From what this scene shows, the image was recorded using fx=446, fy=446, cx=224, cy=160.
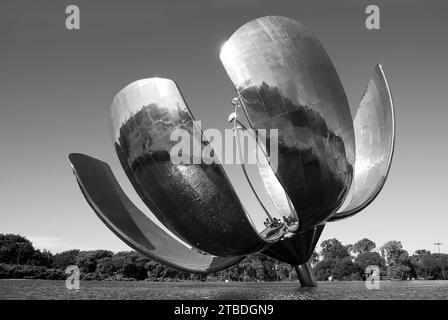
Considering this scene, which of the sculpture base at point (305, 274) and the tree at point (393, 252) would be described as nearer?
the sculpture base at point (305, 274)

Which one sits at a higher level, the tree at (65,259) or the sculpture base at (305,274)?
the sculpture base at (305,274)

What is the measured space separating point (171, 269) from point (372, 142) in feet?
110

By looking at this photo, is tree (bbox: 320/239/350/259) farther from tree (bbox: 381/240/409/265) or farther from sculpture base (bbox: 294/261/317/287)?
sculpture base (bbox: 294/261/317/287)

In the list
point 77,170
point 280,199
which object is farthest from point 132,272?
point 77,170

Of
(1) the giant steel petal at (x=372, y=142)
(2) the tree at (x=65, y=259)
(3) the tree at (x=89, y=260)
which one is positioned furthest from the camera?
(2) the tree at (x=65, y=259)

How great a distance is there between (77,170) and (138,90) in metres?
3.13

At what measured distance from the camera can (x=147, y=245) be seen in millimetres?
13070

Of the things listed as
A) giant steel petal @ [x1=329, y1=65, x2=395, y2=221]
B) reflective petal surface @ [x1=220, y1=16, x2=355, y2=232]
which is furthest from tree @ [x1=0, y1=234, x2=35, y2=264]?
reflective petal surface @ [x1=220, y1=16, x2=355, y2=232]

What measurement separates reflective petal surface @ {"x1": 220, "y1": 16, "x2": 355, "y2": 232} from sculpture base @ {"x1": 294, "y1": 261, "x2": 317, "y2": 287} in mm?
5014

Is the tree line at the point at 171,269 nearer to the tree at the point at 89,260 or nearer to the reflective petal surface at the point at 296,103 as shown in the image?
the tree at the point at 89,260

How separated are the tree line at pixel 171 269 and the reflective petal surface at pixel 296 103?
1284 inches

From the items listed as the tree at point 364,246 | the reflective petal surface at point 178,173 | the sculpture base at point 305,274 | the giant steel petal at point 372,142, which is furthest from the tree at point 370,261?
the reflective petal surface at point 178,173

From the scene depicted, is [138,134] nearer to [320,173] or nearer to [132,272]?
[320,173]

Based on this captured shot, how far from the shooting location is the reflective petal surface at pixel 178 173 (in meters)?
10.2
